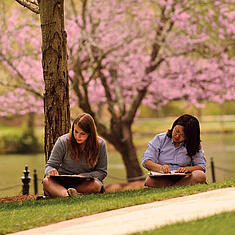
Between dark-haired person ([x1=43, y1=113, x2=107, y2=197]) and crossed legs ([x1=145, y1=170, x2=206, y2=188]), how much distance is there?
2.49 feet

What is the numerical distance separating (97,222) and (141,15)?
39.0ft

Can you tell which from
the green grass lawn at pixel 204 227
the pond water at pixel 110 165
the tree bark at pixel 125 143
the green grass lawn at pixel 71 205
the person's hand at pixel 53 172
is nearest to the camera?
the green grass lawn at pixel 204 227

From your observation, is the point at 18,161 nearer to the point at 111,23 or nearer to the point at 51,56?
the point at 111,23

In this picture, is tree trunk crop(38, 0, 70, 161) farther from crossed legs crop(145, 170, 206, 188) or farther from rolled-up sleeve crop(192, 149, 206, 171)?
rolled-up sleeve crop(192, 149, 206, 171)

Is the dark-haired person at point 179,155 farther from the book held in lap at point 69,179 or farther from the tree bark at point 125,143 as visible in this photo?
the tree bark at point 125,143

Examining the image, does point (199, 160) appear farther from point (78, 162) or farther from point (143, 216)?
point (143, 216)

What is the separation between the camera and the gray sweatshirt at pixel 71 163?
7.18m

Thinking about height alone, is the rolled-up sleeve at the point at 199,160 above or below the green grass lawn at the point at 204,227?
above

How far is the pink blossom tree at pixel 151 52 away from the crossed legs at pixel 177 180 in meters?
6.94

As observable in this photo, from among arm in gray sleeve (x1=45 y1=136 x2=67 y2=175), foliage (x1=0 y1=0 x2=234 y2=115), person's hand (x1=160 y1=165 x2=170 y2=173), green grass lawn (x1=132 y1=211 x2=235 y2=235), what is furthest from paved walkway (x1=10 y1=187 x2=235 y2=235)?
foliage (x1=0 y1=0 x2=234 y2=115)

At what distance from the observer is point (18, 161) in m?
24.7

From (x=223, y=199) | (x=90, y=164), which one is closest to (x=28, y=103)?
(x=90, y=164)

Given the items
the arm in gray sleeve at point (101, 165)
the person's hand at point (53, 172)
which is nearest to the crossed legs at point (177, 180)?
the arm in gray sleeve at point (101, 165)

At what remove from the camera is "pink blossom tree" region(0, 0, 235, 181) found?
15.0 meters
